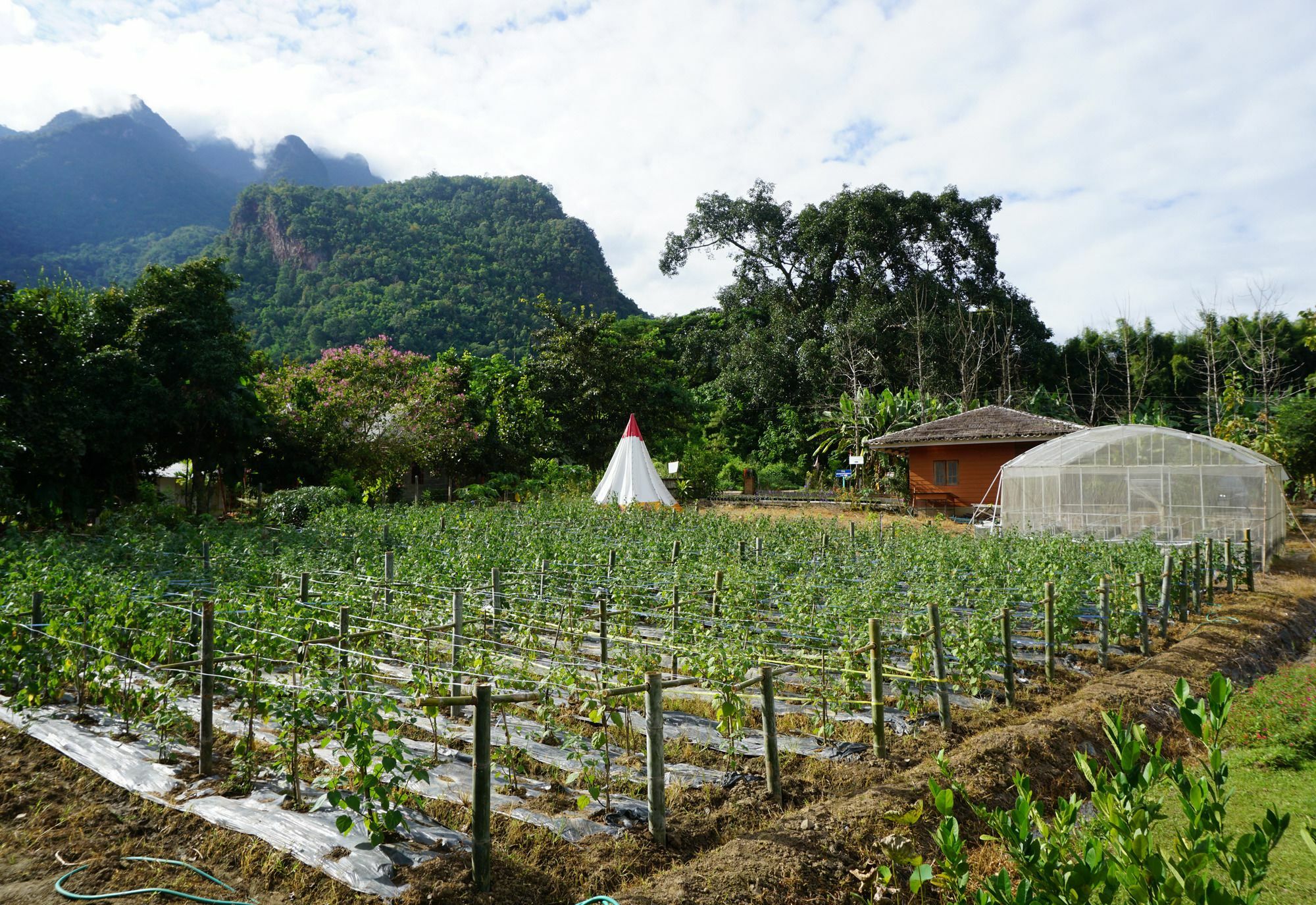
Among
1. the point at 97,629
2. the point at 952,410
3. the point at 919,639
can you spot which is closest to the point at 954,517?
the point at 952,410

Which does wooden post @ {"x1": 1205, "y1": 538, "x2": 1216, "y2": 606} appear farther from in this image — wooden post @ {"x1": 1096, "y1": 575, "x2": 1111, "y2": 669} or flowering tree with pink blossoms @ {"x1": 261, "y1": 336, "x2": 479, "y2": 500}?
flowering tree with pink blossoms @ {"x1": 261, "y1": 336, "x2": 479, "y2": 500}

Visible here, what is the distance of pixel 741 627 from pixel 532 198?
53023 millimetres

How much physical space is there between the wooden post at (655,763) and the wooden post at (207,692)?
112 inches

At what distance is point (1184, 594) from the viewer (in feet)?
33.3

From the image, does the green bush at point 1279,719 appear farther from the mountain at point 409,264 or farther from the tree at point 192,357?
the mountain at point 409,264

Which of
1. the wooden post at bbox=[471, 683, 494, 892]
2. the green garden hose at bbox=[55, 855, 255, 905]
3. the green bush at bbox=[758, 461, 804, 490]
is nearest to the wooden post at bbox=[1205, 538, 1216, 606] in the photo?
the wooden post at bbox=[471, 683, 494, 892]

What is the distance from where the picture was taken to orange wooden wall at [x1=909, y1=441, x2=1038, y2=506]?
23.1 metres

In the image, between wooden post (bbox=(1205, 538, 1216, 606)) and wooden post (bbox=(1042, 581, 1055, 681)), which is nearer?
wooden post (bbox=(1042, 581, 1055, 681))

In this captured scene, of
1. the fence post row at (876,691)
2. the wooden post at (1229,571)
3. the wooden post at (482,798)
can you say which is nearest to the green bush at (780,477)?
the wooden post at (1229,571)

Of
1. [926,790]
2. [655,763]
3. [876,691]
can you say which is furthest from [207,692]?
[926,790]

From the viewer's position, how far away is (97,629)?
5.71 meters

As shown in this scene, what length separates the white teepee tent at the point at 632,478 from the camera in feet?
70.2

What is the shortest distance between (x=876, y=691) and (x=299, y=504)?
15767mm

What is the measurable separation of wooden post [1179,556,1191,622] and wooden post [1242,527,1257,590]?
8.52 feet
